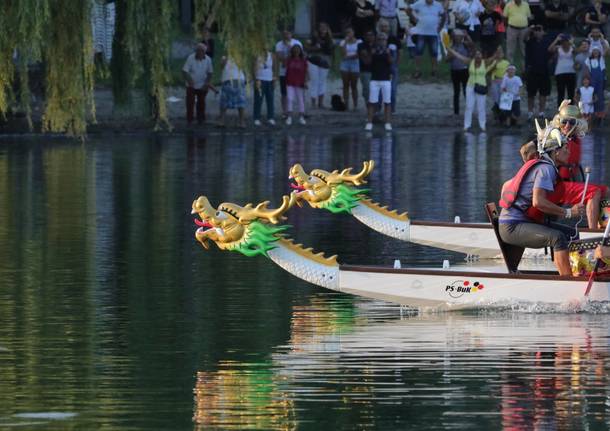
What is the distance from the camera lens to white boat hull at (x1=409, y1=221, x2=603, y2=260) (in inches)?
808

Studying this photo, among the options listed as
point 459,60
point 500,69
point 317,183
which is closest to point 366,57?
point 459,60

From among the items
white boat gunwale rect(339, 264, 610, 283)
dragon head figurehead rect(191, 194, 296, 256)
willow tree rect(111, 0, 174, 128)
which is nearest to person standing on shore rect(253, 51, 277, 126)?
willow tree rect(111, 0, 174, 128)

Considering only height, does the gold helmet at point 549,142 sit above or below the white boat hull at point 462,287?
above

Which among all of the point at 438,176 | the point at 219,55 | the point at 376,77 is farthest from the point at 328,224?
the point at 219,55

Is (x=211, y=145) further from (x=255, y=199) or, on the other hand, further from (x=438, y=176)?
(x=255, y=199)

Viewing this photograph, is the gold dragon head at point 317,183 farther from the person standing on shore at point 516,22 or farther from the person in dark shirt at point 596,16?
the person in dark shirt at point 596,16

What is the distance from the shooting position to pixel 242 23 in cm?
2284

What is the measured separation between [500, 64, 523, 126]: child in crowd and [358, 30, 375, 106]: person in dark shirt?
280cm

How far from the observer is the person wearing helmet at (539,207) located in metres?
16.4

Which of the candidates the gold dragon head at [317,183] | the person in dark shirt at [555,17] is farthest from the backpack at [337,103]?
the gold dragon head at [317,183]

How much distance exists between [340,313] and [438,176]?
14.1m

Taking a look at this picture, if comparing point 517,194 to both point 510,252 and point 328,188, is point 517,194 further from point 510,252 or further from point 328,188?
point 328,188

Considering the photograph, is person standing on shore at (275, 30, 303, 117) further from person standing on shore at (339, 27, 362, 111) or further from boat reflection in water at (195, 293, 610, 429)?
boat reflection in water at (195, 293, 610, 429)

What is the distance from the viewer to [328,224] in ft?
79.2
